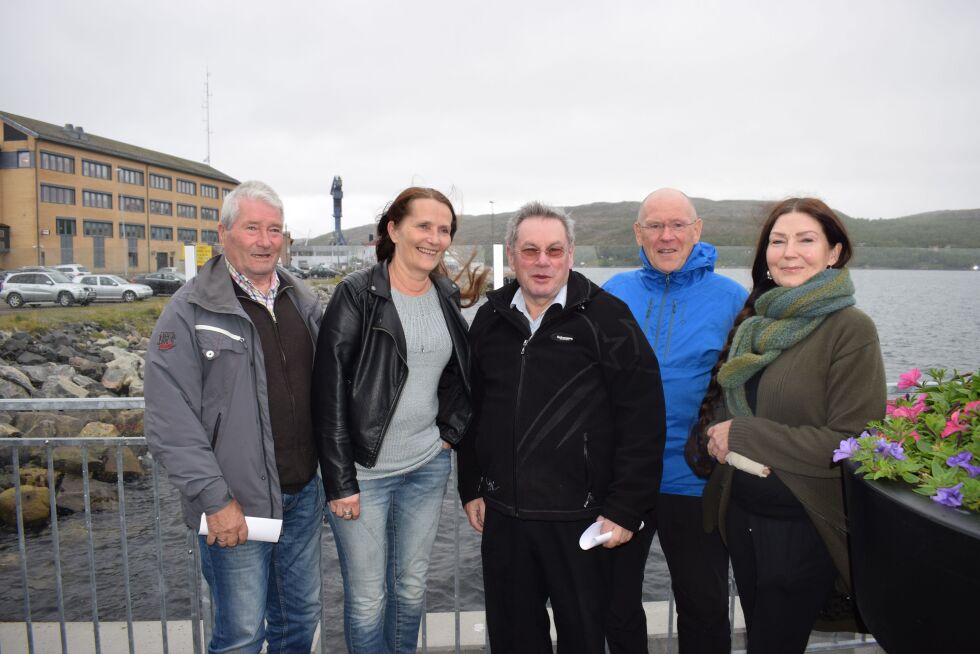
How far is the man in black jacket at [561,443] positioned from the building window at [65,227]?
64590mm

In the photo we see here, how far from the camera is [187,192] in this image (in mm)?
72562

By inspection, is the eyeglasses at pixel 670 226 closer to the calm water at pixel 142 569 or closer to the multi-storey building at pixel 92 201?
the calm water at pixel 142 569

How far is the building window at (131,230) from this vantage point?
62.2 meters

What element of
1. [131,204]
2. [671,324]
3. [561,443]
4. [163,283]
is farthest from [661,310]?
[131,204]

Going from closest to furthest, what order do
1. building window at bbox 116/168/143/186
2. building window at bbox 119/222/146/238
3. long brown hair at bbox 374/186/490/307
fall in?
long brown hair at bbox 374/186/490/307, building window at bbox 119/222/146/238, building window at bbox 116/168/143/186

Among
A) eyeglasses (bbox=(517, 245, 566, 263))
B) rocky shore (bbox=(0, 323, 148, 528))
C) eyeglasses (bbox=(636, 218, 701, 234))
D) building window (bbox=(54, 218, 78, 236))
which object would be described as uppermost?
building window (bbox=(54, 218, 78, 236))

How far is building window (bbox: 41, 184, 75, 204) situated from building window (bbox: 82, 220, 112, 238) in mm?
2334

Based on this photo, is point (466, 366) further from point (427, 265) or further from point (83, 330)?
point (83, 330)

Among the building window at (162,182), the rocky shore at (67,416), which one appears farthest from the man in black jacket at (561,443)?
the building window at (162,182)

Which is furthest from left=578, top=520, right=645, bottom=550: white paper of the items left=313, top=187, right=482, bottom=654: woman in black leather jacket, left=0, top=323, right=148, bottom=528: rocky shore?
left=0, top=323, right=148, bottom=528: rocky shore

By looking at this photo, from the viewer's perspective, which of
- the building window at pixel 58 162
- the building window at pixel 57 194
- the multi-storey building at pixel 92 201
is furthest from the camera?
the building window at pixel 58 162

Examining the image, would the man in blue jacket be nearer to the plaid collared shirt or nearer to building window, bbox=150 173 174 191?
the plaid collared shirt

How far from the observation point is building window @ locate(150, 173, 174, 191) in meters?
67.6

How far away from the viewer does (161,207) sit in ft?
224
